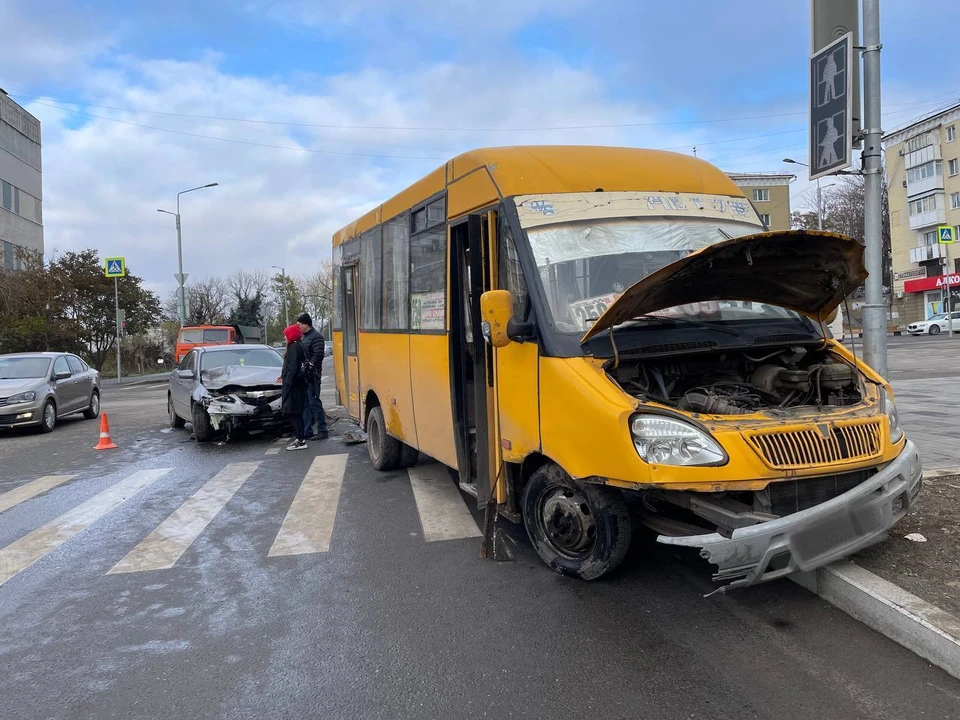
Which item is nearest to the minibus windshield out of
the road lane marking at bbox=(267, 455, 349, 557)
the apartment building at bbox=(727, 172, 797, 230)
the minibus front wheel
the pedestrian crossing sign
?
the minibus front wheel

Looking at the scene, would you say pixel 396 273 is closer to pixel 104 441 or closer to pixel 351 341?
pixel 351 341

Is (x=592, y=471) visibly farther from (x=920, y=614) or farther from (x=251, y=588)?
(x=251, y=588)

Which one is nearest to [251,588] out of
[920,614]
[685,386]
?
[685,386]

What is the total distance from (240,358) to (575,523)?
9.16m

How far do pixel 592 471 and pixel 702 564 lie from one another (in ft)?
4.82

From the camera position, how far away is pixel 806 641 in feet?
11.6

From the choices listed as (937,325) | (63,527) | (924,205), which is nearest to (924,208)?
(924,205)

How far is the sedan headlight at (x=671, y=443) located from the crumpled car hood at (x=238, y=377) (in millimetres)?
8285

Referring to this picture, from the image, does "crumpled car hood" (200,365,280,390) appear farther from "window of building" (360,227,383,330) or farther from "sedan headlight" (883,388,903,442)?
"sedan headlight" (883,388,903,442)

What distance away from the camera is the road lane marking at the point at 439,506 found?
5.68m

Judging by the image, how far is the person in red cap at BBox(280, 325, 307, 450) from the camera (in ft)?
32.0

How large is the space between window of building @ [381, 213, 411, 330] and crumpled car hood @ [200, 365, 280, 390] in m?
4.09

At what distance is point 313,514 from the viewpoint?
21.1 feet

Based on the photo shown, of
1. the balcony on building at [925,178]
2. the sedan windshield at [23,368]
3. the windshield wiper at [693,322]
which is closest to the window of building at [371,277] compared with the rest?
the windshield wiper at [693,322]
